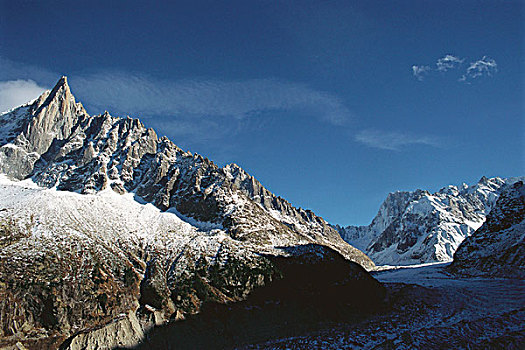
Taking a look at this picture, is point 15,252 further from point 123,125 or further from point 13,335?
point 123,125

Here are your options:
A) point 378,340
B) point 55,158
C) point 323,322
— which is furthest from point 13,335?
point 55,158

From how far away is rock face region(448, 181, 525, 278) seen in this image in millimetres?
101000

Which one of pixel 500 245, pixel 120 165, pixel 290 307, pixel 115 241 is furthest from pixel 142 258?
pixel 500 245

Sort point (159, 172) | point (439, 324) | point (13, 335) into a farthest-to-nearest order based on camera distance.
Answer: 1. point (159, 172)
2. point (439, 324)
3. point (13, 335)

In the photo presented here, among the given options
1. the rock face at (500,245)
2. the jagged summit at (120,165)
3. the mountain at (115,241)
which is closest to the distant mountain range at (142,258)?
the mountain at (115,241)

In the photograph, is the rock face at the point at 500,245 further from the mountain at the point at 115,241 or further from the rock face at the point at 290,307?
the mountain at the point at 115,241

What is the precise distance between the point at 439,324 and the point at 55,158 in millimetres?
122471

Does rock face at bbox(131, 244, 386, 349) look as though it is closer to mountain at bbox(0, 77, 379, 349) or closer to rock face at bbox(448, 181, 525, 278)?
mountain at bbox(0, 77, 379, 349)

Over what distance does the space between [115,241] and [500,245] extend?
120224mm

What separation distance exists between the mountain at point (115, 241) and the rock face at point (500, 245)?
63.5 metres

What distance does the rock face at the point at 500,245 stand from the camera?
331 feet

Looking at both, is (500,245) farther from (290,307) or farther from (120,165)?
(120,165)

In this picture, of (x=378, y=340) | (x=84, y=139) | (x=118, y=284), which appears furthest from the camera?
(x=84, y=139)

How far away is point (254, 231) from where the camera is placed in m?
75.8
